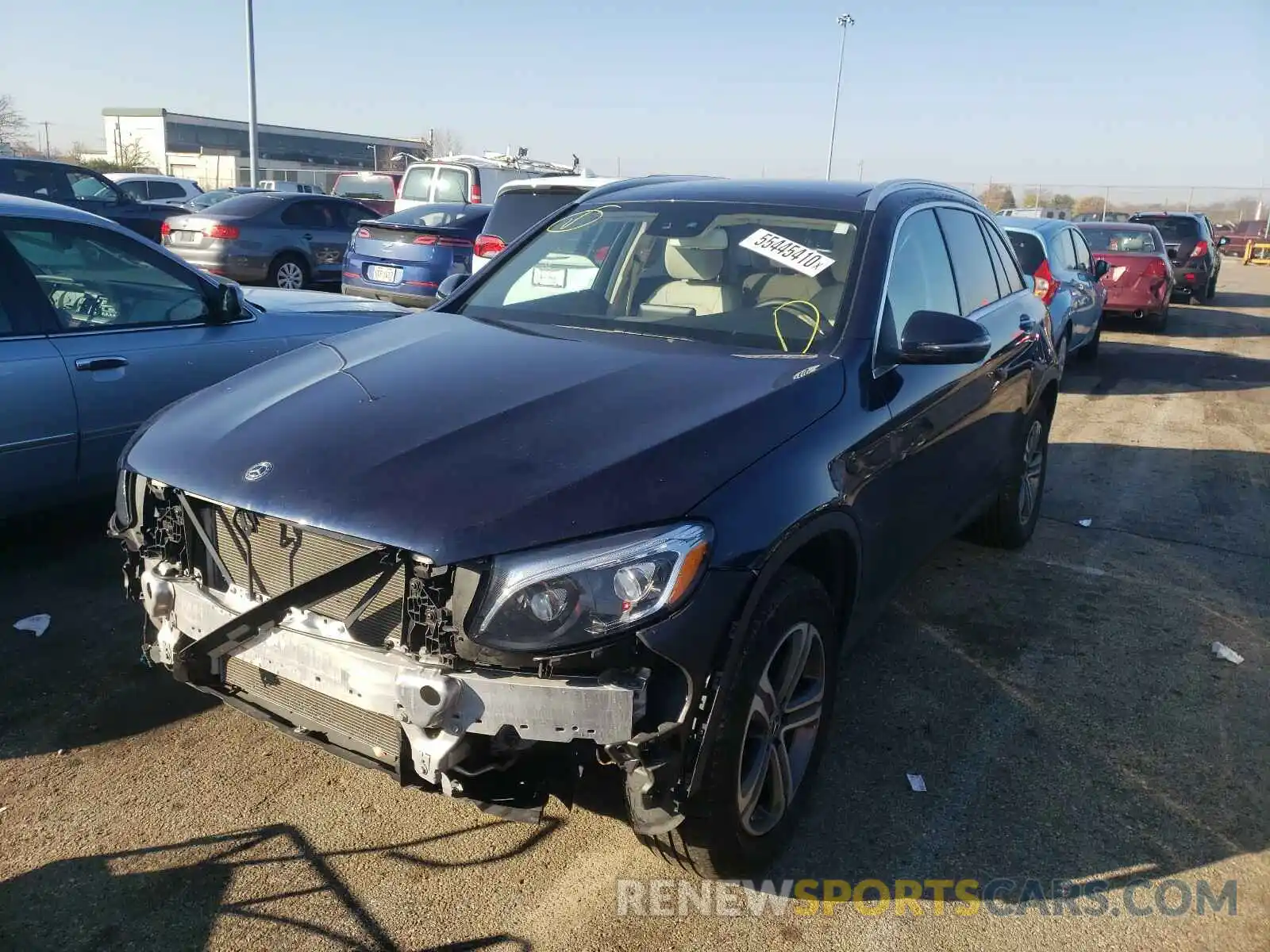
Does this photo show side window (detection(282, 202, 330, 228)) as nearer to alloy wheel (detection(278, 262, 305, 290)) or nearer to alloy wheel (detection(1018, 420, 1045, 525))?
alloy wheel (detection(278, 262, 305, 290))

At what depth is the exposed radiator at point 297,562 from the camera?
233 centimetres

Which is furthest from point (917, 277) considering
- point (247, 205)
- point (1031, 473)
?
point (247, 205)

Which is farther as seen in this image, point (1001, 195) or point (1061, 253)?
point (1001, 195)

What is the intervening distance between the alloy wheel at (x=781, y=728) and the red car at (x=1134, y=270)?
12.4 m

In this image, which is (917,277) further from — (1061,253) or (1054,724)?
(1061,253)

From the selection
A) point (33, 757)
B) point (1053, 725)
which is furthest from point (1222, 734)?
point (33, 757)

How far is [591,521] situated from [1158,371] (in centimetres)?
1129

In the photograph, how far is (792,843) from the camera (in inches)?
116

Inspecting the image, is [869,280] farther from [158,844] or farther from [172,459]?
[158,844]

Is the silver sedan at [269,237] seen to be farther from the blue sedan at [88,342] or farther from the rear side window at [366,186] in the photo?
the rear side window at [366,186]

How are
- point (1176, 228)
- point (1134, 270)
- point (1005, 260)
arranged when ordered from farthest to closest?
point (1176, 228) < point (1134, 270) < point (1005, 260)

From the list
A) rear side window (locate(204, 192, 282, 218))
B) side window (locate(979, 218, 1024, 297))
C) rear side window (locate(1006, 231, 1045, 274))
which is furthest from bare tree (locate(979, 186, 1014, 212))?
side window (locate(979, 218, 1024, 297))

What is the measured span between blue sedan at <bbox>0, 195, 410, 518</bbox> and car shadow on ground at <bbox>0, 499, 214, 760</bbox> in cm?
33

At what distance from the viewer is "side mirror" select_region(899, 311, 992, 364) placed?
327 cm
